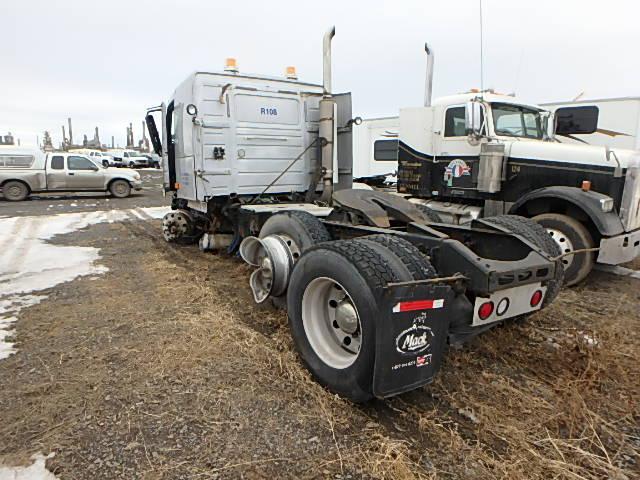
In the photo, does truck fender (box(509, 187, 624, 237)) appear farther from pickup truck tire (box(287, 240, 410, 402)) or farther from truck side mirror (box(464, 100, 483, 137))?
pickup truck tire (box(287, 240, 410, 402))

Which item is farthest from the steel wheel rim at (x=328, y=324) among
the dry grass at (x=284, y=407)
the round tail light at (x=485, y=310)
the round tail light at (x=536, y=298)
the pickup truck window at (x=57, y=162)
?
the pickup truck window at (x=57, y=162)

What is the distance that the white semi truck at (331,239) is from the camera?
231 cm

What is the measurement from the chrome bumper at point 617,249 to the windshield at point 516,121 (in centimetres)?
219

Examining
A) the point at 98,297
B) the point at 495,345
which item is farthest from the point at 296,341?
the point at 98,297

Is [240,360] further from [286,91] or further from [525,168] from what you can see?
[525,168]

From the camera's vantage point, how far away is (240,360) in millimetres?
3057

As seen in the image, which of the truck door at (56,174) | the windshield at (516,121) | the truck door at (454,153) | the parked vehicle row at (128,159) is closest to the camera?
the windshield at (516,121)

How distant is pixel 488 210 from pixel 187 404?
212 inches

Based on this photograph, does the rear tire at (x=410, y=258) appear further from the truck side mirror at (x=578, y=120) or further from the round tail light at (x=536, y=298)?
the truck side mirror at (x=578, y=120)

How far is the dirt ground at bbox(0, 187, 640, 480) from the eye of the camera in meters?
2.06

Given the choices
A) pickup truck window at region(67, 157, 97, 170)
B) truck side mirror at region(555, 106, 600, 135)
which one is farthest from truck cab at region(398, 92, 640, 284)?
pickup truck window at region(67, 157, 97, 170)

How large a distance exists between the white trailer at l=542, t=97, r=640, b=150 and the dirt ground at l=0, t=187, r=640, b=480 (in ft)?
22.5

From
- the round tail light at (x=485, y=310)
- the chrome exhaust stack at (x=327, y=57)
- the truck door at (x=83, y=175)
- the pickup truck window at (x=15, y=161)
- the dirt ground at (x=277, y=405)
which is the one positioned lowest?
the dirt ground at (x=277, y=405)

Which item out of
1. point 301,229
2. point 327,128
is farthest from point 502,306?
point 327,128
